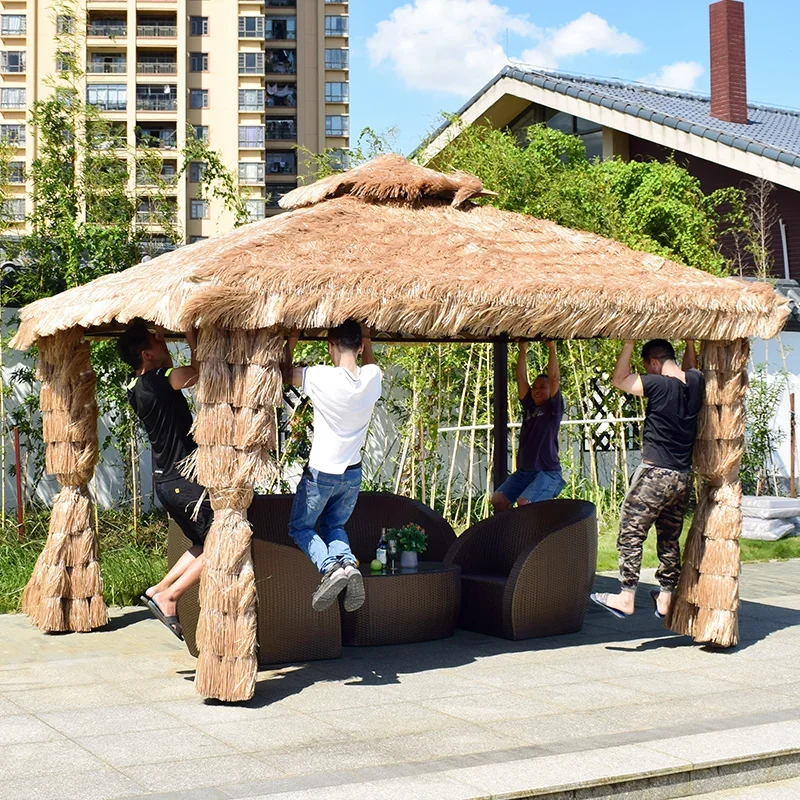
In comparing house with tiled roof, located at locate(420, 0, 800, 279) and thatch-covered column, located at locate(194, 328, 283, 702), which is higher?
house with tiled roof, located at locate(420, 0, 800, 279)

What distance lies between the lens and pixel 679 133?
762 inches

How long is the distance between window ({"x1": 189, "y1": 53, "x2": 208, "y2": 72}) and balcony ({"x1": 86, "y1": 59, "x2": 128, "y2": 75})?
282cm

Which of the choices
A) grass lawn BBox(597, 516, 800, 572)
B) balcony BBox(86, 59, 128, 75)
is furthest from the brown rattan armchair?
balcony BBox(86, 59, 128, 75)

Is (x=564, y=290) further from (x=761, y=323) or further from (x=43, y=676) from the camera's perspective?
(x=43, y=676)

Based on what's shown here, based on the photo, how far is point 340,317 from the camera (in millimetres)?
6379

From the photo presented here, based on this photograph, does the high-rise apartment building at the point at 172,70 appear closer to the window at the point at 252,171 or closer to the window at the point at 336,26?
the window at the point at 252,171

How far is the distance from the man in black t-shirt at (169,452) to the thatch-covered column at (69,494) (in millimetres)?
1072

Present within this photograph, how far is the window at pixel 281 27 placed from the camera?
60062 millimetres

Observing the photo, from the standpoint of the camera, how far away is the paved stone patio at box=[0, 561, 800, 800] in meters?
4.97

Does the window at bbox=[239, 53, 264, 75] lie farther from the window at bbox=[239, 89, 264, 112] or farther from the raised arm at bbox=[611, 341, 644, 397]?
the raised arm at bbox=[611, 341, 644, 397]

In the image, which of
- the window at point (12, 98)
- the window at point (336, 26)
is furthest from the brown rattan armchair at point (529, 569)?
the window at point (336, 26)

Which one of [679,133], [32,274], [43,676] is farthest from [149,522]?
[679,133]

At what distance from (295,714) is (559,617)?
254 centimetres

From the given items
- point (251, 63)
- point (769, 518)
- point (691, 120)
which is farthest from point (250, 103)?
point (769, 518)
